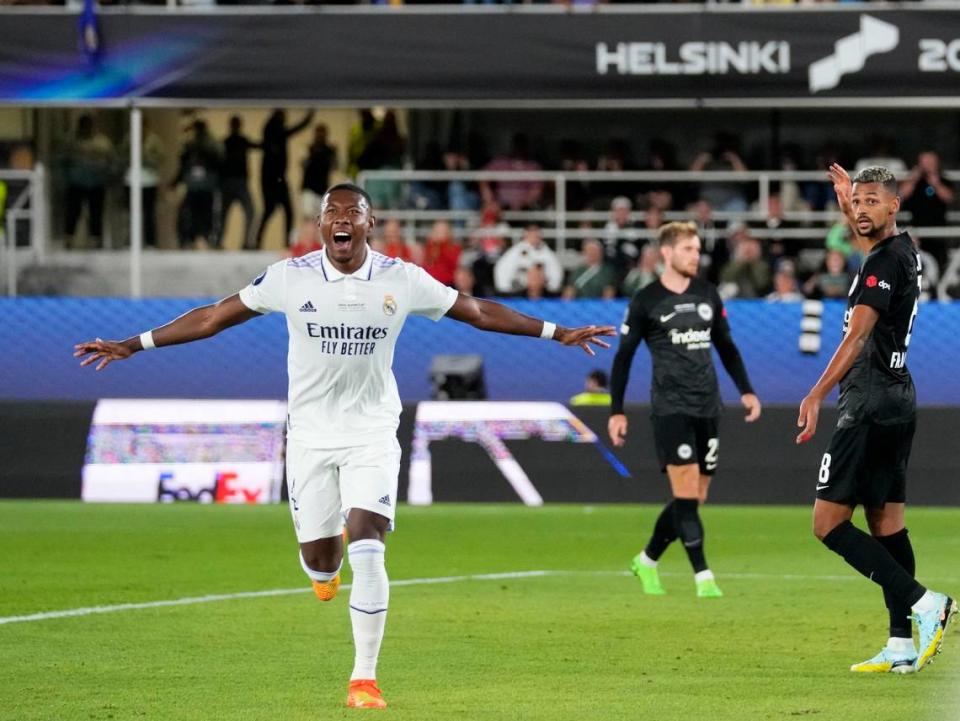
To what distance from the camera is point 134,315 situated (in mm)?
20422

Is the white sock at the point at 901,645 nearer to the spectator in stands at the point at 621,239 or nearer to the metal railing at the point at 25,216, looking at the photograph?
the spectator in stands at the point at 621,239

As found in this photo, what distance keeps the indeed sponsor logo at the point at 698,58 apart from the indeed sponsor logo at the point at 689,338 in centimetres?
1046

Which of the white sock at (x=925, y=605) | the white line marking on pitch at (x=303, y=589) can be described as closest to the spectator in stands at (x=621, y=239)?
the white line marking on pitch at (x=303, y=589)

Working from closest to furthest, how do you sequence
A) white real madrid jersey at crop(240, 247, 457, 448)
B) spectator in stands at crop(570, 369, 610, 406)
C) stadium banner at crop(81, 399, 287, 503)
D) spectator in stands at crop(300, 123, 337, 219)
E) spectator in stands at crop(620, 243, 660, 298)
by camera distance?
1. white real madrid jersey at crop(240, 247, 457, 448)
2. stadium banner at crop(81, 399, 287, 503)
3. spectator in stands at crop(570, 369, 610, 406)
4. spectator in stands at crop(620, 243, 660, 298)
5. spectator in stands at crop(300, 123, 337, 219)

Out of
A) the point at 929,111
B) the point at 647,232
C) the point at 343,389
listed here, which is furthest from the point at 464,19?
the point at 343,389

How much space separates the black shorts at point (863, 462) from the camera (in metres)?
8.49

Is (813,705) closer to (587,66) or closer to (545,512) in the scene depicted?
(545,512)

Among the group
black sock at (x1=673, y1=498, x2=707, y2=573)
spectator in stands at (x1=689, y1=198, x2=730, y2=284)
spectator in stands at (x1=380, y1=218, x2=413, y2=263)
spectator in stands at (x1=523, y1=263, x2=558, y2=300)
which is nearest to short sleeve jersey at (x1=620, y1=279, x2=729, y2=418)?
black sock at (x1=673, y1=498, x2=707, y2=573)

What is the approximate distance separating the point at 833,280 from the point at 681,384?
921cm

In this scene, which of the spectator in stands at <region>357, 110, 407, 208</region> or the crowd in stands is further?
the spectator in stands at <region>357, 110, 407, 208</region>

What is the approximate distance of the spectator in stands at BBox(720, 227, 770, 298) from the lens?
838 inches

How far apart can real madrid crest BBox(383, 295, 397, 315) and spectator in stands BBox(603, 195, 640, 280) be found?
13.4 meters

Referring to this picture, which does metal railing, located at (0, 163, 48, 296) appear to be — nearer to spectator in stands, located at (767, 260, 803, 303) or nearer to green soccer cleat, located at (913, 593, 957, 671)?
spectator in stands, located at (767, 260, 803, 303)

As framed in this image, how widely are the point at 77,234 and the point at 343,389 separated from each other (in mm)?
18014
